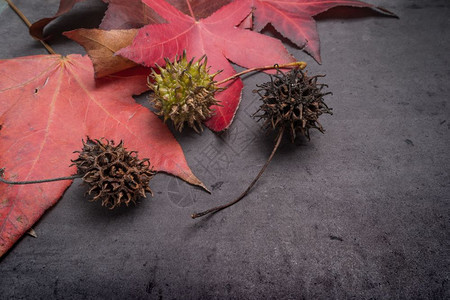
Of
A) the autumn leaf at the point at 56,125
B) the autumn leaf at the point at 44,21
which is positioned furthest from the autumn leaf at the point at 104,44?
the autumn leaf at the point at 44,21

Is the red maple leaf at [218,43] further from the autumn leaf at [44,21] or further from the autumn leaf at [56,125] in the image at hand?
the autumn leaf at [44,21]

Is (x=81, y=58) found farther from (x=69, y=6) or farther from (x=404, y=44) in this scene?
(x=404, y=44)

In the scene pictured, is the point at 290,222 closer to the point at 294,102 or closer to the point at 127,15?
the point at 294,102

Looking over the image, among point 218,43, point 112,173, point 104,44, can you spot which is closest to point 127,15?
point 104,44

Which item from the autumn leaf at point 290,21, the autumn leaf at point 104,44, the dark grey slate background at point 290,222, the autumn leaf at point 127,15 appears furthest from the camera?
the autumn leaf at point 290,21

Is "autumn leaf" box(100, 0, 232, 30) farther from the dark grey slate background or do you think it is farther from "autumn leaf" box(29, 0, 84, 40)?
the dark grey slate background

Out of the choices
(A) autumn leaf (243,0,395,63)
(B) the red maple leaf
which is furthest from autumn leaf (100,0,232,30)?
(A) autumn leaf (243,0,395,63)
